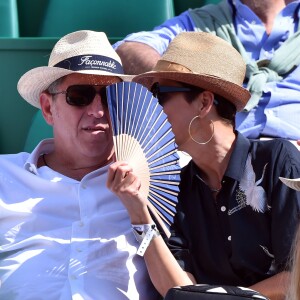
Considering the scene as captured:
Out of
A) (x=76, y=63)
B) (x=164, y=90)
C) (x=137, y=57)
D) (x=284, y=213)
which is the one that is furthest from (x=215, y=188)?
(x=137, y=57)

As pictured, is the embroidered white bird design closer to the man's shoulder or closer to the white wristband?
the white wristband

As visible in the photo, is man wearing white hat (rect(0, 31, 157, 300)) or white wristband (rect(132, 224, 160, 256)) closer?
white wristband (rect(132, 224, 160, 256))

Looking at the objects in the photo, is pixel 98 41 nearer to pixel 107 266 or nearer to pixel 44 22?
pixel 107 266

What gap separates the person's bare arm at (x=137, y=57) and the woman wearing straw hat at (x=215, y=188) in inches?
22.5

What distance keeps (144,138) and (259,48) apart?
52.1 inches

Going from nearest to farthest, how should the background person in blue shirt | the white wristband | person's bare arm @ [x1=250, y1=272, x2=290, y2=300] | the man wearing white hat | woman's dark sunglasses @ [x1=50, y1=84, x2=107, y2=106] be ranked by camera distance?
person's bare arm @ [x1=250, y1=272, x2=290, y2=300], the white wristband, the man wearing white hat, woman's dark sunglasses @ [x1=50, y1=84, x2=107, y2=106], the background person in blue shirt

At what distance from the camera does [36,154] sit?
3.28 metres

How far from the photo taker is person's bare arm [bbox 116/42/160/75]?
149 inches

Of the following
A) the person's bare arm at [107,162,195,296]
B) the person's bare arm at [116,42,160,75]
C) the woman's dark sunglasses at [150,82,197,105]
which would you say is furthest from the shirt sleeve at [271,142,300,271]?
the person's bare arm at [116,42,160,75]

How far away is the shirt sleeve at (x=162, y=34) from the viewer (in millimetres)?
3951

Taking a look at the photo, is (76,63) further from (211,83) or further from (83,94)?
(211,83)

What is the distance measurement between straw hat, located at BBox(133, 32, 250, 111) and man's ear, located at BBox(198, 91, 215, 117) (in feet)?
0.08

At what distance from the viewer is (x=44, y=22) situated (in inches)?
177

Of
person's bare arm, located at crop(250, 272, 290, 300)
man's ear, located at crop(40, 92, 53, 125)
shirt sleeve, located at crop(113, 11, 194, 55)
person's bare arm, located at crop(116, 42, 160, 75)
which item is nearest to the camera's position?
person's bare arm, located at crop(250, 272, 290, 300)
